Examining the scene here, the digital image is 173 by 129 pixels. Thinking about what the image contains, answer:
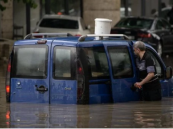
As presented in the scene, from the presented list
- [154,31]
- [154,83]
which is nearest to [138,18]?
[154,31]

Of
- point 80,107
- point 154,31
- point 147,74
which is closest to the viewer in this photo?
point 80,107

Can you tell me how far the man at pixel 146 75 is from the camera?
498 inches

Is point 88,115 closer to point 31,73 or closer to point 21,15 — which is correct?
point 31,73

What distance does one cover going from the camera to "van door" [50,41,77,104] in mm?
11773

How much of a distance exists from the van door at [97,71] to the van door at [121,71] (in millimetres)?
107

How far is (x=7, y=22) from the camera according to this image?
3222cm

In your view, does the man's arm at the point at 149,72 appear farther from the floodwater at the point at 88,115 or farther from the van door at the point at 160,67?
the van door at the point at 160,67

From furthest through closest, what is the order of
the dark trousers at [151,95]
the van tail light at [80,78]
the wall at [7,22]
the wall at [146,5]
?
1. the wall at [146,5]
2. the wall at [7,22]
3. the dark trousers at [151,95]
4. the van tail light at [80,78]

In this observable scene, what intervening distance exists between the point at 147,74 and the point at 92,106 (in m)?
1.46

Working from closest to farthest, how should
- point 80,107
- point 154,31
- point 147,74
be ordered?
point 80,107
point 147,74
point 154,31

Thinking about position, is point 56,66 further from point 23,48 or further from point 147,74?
point 147,74

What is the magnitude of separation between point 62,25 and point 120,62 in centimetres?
1666

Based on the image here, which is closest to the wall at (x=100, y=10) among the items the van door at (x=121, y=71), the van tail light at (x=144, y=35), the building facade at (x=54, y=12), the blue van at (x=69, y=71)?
the building facade at (x=54, y=12)

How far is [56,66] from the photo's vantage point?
1188 centimetres
